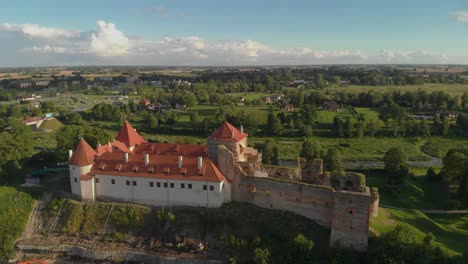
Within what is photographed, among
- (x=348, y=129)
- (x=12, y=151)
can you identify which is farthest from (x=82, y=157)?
(x=348, y=129)

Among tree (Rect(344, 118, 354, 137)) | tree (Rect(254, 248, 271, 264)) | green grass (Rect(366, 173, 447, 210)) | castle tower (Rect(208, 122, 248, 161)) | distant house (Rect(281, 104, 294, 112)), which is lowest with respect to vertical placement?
tree (Rect(254, 248, 271, 264))

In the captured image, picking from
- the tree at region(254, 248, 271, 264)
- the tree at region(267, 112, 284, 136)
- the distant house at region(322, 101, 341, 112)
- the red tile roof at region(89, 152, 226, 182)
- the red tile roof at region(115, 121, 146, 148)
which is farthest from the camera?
the distant house at region(322, 101, 341, 112)

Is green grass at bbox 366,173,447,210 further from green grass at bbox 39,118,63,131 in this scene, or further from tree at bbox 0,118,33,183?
green grass at bbox 39,118,63,131

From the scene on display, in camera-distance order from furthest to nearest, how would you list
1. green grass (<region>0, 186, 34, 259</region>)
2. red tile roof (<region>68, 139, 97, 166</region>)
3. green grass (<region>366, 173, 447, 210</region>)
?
green grass (<region>366, 173, 447, 210</region>), red tile roof (<region>68, 139, 97, 166</region>), green grass (<region>0, 186, 34, 259</region>)

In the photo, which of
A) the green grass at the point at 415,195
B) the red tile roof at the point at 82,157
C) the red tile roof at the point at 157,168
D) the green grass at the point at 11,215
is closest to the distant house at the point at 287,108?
the green grass at the point at 415,195

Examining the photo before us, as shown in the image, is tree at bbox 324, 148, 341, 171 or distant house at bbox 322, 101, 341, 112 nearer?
tree at bbox 324, 148, 341, 171

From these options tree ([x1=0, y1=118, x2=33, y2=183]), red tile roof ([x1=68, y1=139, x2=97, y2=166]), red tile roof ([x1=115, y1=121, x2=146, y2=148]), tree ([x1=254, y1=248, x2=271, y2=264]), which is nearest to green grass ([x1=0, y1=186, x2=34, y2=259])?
tree ([x1=0, y1=118, x2=33, y2=183])

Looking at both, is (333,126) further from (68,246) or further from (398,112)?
(68,246)

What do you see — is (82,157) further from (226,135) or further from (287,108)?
(287,108)
